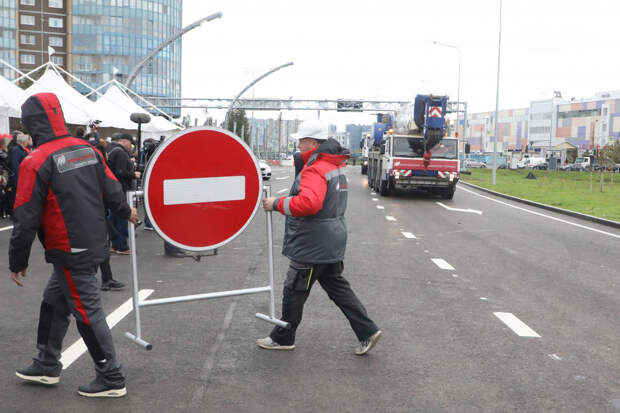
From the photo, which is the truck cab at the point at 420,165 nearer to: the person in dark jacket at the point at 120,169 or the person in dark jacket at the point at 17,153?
the person in dark jacket at the point at 17,153

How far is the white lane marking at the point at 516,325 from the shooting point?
578 centimetres

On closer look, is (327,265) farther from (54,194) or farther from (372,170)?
(372,170)

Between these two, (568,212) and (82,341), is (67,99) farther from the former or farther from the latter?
(82,341)

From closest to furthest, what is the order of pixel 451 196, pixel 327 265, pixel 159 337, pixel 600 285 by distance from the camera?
pixel 327 265
pixel 159 337
pixel 600 285
pixel 451 196

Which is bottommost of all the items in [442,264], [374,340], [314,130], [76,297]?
[442,264]

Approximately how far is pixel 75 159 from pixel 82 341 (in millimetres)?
1877

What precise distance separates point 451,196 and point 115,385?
21.3 m

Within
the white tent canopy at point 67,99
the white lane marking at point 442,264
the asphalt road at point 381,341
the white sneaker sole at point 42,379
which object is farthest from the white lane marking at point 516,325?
the white tent canopy at point 67,99

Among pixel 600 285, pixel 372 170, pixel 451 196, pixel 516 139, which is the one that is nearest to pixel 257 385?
pixel 600 285

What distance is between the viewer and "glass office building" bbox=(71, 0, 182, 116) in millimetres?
91688

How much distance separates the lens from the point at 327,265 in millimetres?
4945

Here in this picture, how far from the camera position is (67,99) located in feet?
65.4

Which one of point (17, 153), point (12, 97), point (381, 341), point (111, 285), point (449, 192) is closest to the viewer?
point (381, 341)

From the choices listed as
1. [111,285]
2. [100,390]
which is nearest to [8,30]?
[111,285]
